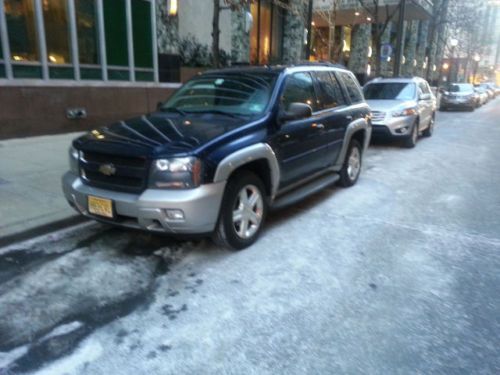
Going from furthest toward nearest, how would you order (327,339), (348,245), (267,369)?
(348,245)
(327,339)
(267,369)

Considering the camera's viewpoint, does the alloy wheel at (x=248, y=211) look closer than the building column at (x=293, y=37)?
Yes

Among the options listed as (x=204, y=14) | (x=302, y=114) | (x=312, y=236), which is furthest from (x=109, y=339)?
(x=204, y=14)

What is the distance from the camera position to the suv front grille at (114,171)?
3887 mm

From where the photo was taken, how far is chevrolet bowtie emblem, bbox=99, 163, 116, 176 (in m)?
4.01

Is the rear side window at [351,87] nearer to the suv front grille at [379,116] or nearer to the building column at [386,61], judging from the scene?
the suv front grille at [379,116]

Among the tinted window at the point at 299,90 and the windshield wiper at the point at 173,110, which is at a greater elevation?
the tinted window at the point at 299,90

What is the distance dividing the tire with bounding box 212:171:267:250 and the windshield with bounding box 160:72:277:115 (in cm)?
85

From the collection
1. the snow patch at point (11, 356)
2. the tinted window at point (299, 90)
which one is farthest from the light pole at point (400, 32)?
the snow patch at point (11, 356)

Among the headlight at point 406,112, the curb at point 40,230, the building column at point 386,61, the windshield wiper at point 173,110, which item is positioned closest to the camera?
the curb at point 40,230

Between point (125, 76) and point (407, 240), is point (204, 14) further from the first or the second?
point (407, 240)

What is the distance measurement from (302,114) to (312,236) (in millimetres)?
1381

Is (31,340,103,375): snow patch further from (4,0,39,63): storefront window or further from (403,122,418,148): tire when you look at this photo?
(403,122,418,148): tire

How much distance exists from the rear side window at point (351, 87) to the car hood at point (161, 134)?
9.35 feet

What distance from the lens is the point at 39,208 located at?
5.27m
